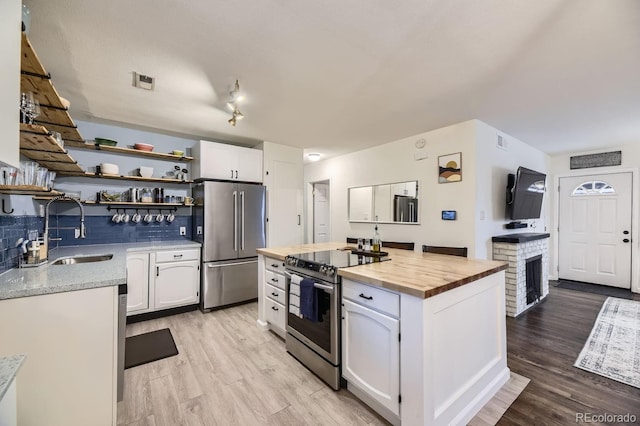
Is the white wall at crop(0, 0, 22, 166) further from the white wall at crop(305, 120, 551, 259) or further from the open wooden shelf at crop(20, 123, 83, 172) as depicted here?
the white wall at crop(305, 120, 551, 259)

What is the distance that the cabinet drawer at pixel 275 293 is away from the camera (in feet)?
8.63

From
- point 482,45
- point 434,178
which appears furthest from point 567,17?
point 434,178

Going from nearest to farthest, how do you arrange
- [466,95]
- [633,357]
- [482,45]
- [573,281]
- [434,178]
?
[482,45]
[633,357]
[466,95]
[434,178]
[573,281]

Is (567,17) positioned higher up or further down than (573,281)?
higher up

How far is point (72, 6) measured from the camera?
1523mm

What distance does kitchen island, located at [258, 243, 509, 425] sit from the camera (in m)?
1.44

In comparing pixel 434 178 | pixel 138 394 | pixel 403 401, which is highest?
pixel 434 178

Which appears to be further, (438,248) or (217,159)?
(217,159)

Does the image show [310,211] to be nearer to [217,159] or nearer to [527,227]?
[217,159]

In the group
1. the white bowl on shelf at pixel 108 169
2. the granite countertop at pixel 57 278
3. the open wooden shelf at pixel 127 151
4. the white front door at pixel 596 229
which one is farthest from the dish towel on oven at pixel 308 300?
the white front door at pixel 596 229

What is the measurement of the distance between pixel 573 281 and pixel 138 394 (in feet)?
22.4

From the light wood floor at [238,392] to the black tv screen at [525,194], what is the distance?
7.85 feet

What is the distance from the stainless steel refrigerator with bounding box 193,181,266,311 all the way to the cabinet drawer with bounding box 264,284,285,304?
1.03m

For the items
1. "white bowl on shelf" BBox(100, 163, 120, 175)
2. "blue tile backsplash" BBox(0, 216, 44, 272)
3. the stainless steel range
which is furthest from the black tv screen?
"white bowl on shelf" BBox(100, 163, 120, 175)
